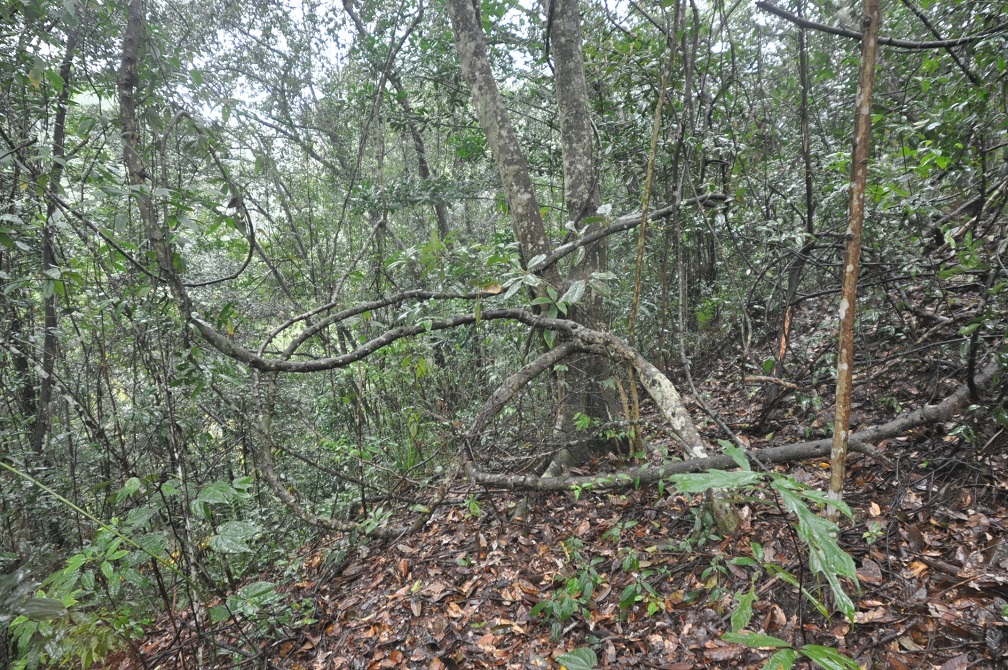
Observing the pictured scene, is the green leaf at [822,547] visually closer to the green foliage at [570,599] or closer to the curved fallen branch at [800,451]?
the curved fallen branch at [800,451]

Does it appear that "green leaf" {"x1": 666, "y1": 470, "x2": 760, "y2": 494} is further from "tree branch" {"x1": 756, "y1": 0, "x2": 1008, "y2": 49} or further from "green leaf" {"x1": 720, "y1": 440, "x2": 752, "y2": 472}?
"tree branch" {"x1": 756, "y1": 0, "x2": 1008, "y2": 49}

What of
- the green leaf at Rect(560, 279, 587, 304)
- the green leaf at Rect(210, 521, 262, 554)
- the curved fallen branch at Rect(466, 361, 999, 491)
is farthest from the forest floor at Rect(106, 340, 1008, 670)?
the green leaf at Rect(560, 279, 587, 304)

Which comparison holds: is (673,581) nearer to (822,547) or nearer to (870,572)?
(870,572)

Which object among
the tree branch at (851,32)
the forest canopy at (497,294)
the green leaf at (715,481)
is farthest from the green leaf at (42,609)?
the tree branch at (851,32)

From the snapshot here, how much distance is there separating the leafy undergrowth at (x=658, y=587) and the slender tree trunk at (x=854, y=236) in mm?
452

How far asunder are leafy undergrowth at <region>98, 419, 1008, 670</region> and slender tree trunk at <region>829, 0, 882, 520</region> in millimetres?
452

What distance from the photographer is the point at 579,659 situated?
220 centimetres

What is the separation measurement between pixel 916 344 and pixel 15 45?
20.4 ft

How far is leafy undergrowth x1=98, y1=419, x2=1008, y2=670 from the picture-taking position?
2.13 metres

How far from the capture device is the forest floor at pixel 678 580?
7.03 ft

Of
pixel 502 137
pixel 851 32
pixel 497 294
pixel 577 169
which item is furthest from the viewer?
pixel 577 169

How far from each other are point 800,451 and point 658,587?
1.17m

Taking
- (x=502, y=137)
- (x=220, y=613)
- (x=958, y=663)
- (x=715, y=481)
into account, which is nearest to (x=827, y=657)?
(x=715, y=481)

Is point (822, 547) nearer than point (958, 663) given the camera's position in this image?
Yes
